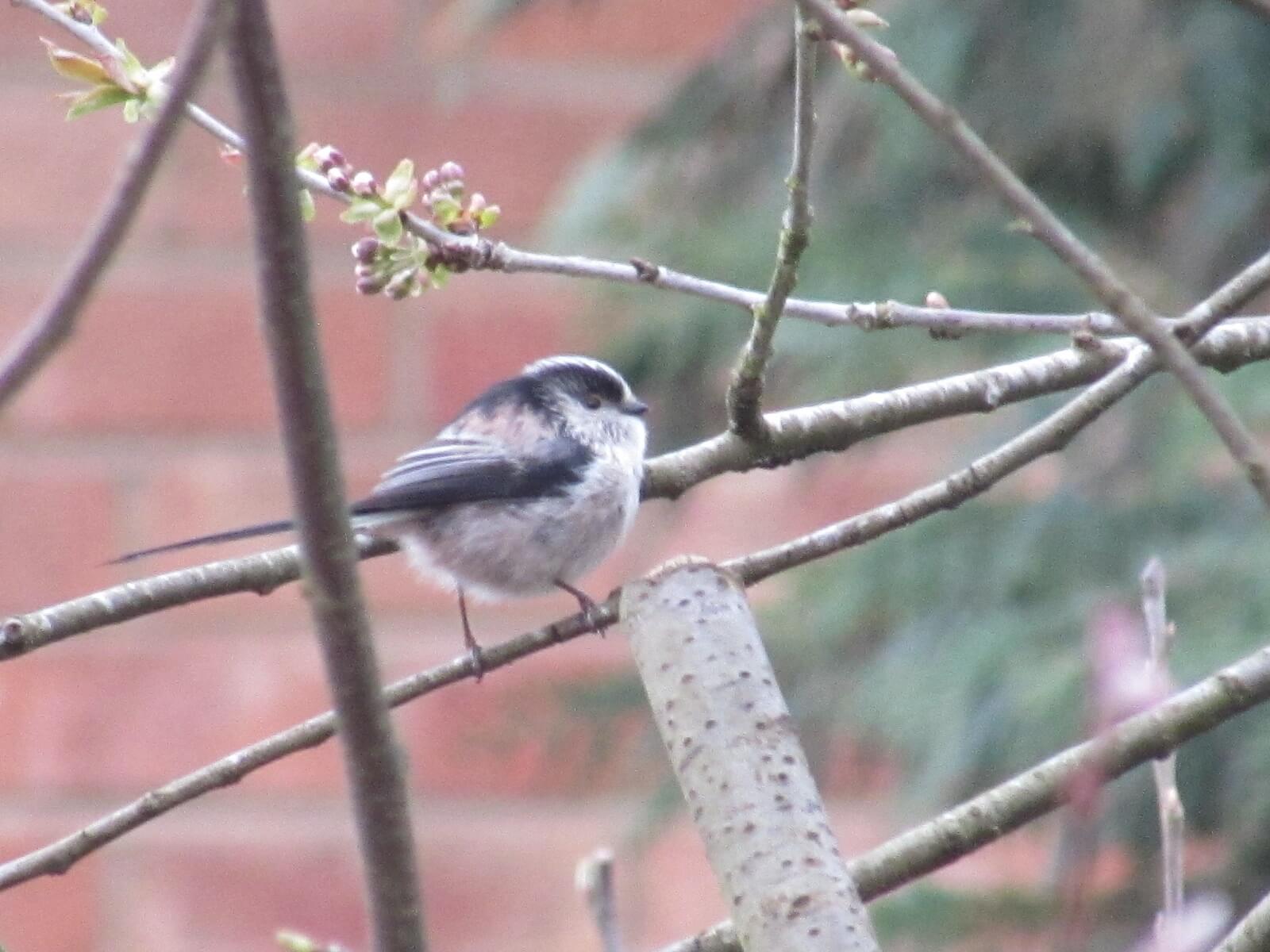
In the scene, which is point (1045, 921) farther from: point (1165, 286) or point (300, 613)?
point (300, 613)

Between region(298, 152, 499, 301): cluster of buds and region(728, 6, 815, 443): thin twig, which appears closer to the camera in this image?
region(728, 6, 815, 443): thin twig

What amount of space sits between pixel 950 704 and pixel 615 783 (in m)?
0.89

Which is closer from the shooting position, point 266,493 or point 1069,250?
point 1069,250

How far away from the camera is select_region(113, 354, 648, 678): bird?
1905 mm

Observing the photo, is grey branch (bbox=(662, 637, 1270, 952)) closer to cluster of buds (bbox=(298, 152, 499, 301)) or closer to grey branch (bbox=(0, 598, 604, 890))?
grey branch (bbox=(0, 598, 604, 890))

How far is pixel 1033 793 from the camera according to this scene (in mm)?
966

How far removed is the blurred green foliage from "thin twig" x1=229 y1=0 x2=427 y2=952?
4.58 ft

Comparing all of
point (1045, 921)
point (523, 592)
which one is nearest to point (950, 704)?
point (1045, 921)

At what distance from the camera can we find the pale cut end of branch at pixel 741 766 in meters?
0.70

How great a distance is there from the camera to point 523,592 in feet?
6.45

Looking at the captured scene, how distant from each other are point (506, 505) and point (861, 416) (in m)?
0.76

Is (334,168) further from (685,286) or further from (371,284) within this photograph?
(685,286)

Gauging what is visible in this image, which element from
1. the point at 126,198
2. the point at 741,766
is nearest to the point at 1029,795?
the point at 741,766

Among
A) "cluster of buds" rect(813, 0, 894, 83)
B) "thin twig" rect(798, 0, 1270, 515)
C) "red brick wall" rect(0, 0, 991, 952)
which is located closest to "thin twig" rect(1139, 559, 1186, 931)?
"thin twig" rect(798, 0, 1270, 515)
